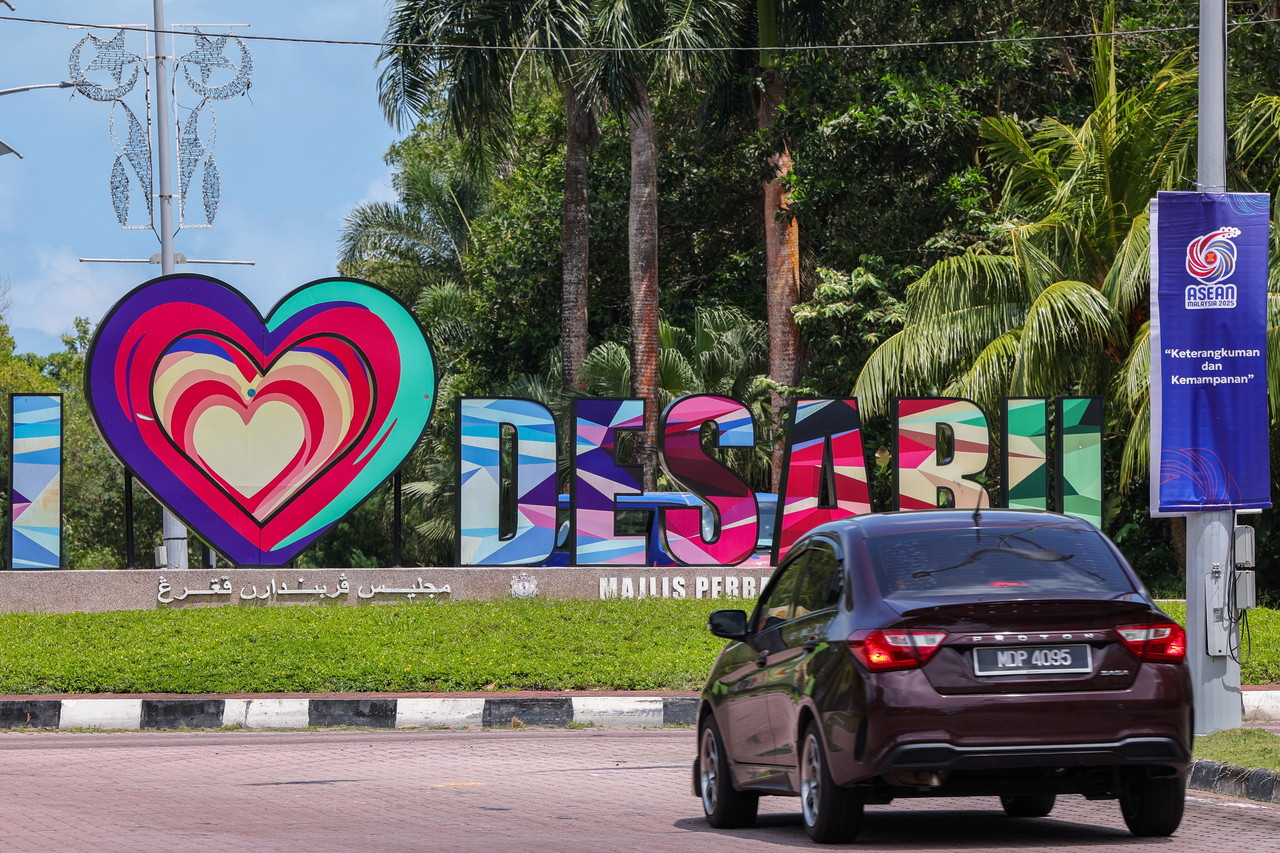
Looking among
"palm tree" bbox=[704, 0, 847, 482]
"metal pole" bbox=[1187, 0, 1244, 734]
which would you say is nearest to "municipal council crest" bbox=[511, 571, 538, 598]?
"palm tree" bbox=[704, 0, 847, 482]

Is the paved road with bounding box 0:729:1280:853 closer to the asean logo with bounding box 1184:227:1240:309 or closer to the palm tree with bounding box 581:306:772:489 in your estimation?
the asean logo with bounding box 1184:227:1240:309

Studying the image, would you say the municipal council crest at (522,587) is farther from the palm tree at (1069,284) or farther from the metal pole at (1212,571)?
the metal pole at (1212,571)

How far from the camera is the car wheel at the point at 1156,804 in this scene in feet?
23.2

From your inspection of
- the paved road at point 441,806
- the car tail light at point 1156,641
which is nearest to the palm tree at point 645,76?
the paved road at point 441,806

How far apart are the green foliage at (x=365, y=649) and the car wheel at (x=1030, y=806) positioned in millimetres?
7008

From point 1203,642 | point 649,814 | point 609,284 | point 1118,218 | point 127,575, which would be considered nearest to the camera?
point 649,814

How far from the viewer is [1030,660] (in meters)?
6.57

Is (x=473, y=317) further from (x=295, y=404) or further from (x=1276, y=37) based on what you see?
(x=1276, y=37)

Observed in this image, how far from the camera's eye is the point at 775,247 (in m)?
26.4

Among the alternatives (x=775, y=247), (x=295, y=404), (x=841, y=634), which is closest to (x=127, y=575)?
(x=295, y=404)

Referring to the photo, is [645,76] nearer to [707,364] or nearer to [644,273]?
[644,273]

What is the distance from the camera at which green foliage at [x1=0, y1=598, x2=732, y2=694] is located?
50.1 feet

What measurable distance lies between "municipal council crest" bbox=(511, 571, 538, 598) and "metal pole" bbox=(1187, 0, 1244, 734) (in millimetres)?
9494

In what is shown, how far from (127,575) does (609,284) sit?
16308 millimetres
